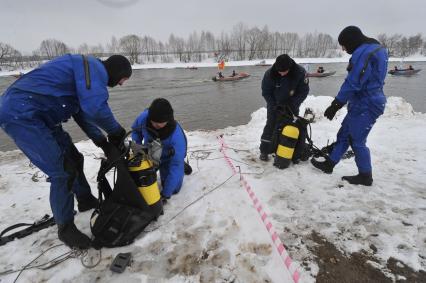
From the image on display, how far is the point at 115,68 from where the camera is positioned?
2334 mm

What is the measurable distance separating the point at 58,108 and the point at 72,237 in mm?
1150

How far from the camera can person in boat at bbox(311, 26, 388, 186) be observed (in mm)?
2984

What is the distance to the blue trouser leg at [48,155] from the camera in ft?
6.92

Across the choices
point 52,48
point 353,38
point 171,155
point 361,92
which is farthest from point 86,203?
point 52,48

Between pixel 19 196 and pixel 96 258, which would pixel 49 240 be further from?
pixel 19 196

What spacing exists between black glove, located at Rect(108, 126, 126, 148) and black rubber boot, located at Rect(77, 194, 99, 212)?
2.60 feet

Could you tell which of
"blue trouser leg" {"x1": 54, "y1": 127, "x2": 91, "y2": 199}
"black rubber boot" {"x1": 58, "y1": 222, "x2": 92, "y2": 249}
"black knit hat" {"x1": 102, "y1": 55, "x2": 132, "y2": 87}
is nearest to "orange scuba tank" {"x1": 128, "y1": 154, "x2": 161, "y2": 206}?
"blue trouser leg" {"x1": 54, "y1": 127, "x2": 91, "y2": 199}

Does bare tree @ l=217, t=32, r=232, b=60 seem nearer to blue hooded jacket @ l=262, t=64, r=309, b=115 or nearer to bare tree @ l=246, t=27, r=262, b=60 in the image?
bare tree @ l=246, t=27, r=262, b=60

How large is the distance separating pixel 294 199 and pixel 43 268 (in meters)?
2.54

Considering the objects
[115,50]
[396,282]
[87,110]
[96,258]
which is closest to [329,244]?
[396,282]

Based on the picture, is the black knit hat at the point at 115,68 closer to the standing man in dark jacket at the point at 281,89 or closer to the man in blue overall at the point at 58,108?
the man in blue overall at the point at 58,108

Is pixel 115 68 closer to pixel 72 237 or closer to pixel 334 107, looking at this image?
pixel 72 237

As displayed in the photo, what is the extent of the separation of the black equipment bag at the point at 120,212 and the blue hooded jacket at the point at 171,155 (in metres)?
0.50

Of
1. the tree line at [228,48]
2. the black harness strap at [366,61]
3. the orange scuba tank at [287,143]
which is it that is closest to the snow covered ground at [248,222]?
the orange scuba tank at [287,143]
